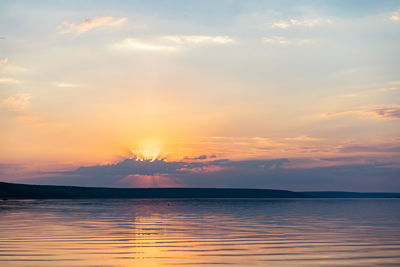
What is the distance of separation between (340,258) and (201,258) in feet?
22.2

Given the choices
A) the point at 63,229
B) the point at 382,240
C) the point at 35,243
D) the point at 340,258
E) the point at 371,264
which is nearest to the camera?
the point at 371,264

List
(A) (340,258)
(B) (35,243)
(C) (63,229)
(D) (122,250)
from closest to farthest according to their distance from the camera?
(A) (340,258), (D) (122,250), (B) (35,243), (C) (63,229)

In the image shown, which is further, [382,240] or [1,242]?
[382,240]

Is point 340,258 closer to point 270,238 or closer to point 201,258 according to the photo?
point 201,258

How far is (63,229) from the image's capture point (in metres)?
44.4

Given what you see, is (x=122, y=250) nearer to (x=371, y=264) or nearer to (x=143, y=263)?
(x=143, y=263)

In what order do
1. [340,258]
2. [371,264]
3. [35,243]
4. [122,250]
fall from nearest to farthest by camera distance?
[371,264], [340,258], [122,250], [35,243]

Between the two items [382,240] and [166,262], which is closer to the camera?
[166,262]

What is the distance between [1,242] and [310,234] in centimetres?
2123

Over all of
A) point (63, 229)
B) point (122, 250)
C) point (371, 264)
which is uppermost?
point (63, 229)

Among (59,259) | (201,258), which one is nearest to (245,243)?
(201,258)

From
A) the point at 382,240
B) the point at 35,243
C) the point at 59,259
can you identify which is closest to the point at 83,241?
the point at 35,243

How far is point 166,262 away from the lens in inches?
1009

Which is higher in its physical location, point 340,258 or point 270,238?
point 270,238
